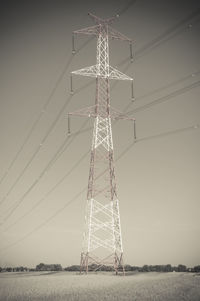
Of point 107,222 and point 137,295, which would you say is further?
point 107,222

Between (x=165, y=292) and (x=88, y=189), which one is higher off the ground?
(x=88, y=189)

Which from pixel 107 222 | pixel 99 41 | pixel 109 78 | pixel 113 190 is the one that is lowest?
pixel 107 222

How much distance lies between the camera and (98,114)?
34719 millimetres

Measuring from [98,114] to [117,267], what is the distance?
16051 mm

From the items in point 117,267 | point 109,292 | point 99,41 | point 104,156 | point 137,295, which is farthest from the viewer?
point 99,41

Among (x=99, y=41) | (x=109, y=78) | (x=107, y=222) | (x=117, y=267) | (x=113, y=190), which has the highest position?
(x=99, y=41)

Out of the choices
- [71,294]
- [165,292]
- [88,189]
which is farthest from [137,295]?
[88,189]

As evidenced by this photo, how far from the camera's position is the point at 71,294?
19812mm

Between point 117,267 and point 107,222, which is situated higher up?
point 107,222

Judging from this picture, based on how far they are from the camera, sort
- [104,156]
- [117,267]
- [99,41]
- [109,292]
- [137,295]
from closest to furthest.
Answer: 1. [137,295]
2. [109,292]
3. [117,267]
4. [104,156]
5. [99,41]

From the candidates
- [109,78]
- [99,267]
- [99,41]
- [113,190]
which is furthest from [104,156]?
[99,41]

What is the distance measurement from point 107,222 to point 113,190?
10.8 ft

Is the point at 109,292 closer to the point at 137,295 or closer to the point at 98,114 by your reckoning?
the point at 137,295

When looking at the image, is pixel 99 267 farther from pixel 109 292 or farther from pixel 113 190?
pixel 109 292
